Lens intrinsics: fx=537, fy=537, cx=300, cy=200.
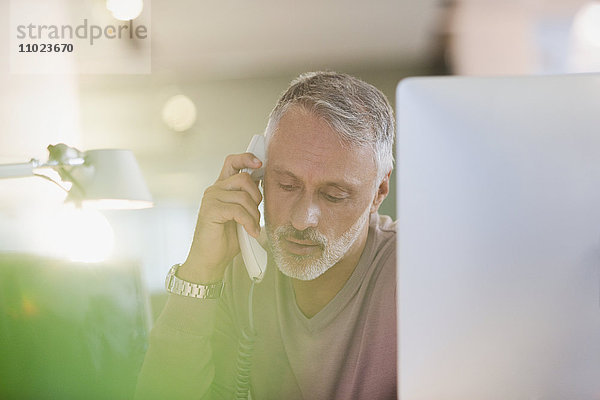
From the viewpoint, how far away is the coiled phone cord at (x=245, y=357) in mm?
1420

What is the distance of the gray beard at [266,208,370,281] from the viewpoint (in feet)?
4.46

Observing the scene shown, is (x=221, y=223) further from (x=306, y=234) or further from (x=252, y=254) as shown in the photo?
(x=306, y=234)

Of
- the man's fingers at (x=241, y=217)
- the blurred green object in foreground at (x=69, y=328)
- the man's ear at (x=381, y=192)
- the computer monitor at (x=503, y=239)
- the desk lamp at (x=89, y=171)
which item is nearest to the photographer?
the computer monitor at (x=503, y=239)

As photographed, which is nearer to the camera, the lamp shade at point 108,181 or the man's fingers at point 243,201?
the lamp shade at point 108,181

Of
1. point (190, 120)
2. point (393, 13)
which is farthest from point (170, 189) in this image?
point (393, 13)

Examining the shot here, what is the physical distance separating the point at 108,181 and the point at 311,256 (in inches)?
20.9

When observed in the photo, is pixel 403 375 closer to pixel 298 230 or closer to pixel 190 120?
pixel 298 230

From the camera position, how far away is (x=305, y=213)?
1357mm

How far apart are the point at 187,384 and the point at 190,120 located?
0.76 m

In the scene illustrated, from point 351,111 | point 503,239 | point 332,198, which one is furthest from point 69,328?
point 503,239

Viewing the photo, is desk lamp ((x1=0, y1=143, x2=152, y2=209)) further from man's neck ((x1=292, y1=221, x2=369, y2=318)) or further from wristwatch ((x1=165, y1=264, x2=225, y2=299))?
man's neck ((x1=292, y1=221, x2=369, y2=318))

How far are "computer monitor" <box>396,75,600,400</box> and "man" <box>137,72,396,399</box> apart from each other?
2.06ft

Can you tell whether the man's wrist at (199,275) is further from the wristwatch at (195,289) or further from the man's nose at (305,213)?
the man's nose at (305,213)

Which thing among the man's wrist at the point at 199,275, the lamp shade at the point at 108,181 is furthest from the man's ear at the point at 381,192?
the lamp shade at the point at 108,181
